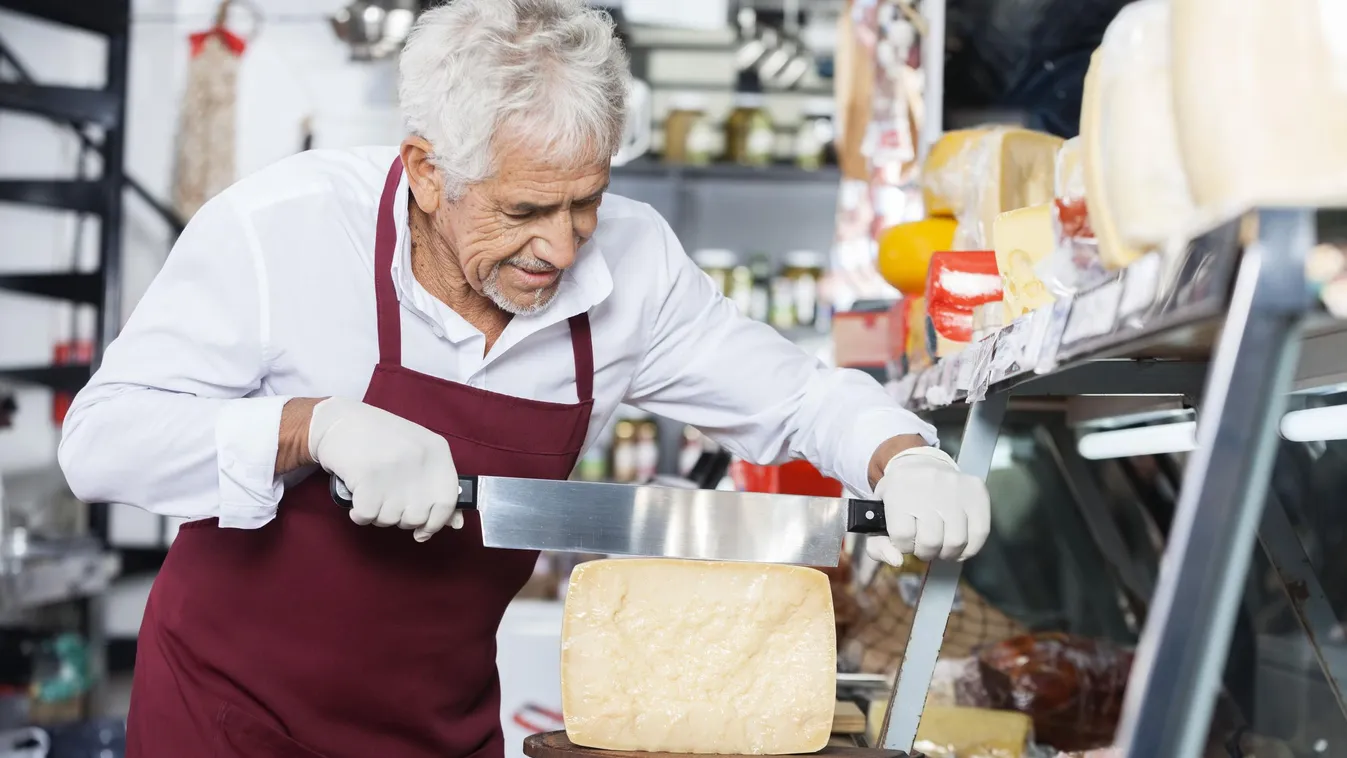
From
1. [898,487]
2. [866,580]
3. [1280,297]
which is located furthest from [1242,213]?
[866,580]

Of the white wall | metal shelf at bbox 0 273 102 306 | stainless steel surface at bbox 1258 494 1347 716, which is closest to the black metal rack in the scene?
metal shelf at bbox 0 273 102 306

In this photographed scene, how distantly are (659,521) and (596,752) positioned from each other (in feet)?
0.86

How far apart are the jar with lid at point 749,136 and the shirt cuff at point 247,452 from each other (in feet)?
13.8

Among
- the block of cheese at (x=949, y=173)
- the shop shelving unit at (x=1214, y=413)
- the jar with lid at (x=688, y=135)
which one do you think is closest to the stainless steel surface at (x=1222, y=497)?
the shop shelving unit at (x=1214, y=413)

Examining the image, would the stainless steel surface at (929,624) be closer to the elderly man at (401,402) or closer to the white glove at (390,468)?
the elderly man at (401,402)

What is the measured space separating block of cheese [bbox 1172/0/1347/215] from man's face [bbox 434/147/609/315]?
2.85ft

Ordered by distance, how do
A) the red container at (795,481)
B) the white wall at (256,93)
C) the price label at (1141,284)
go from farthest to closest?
1. the white wall at (256,93)
2. the red container at (795,481)
3. the price label at (1141,284)

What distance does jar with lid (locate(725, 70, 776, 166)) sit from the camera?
17.9 feet

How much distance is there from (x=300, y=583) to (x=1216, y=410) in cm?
126

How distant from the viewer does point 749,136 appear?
5.48m

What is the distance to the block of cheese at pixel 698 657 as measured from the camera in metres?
1.43

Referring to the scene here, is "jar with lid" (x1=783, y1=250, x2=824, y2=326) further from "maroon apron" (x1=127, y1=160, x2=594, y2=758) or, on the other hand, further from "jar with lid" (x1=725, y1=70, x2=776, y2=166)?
"maroon apron" (x1=127, y1=160, x2=594, y2=758)

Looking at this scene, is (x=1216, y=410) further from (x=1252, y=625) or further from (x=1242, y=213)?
(x=1252, y=625)

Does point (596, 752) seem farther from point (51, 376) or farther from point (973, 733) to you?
point (51, 376)
